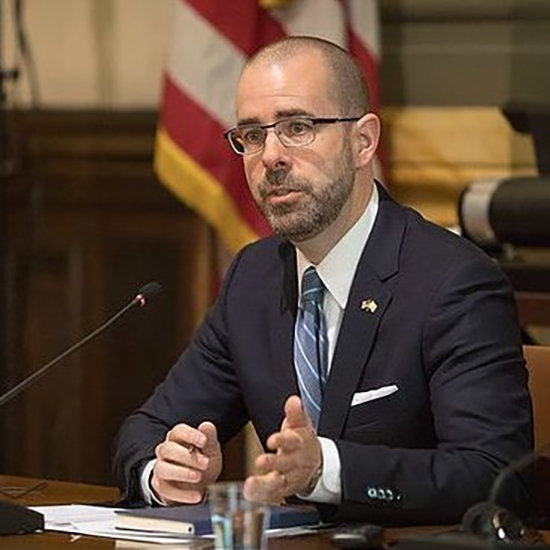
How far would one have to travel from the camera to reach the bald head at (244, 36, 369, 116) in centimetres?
297

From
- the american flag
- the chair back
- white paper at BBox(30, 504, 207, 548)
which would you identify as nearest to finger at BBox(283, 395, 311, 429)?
white paper at BBox(30, 504, 207, 548)


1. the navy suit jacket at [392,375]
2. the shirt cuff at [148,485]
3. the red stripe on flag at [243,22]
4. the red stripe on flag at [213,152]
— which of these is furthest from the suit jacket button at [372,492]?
the red stripe on flag at [243,22]

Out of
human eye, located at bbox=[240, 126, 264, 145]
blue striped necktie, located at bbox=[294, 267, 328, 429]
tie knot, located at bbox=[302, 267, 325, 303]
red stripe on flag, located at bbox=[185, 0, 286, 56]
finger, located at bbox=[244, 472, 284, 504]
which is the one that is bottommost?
finger, located at bbox=[244, 472, 284, 504]

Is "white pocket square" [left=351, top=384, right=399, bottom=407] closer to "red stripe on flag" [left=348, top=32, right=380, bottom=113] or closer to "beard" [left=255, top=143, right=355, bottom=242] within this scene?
"beard" [left=255, top=143, right=355, bottom=242]

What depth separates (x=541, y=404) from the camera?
3098mm

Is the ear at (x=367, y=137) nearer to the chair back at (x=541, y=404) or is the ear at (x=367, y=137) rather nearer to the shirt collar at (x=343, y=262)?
the shirt collar at (x=343, y=262)

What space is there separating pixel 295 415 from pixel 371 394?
447 mm

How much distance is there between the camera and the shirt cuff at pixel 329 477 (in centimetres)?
258

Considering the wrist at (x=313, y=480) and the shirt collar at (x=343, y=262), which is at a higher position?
the shirt collar at (x=343, y=262)

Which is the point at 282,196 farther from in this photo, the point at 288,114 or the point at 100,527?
the point at 100,527

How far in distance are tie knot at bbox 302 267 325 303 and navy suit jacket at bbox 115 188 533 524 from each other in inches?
2.5

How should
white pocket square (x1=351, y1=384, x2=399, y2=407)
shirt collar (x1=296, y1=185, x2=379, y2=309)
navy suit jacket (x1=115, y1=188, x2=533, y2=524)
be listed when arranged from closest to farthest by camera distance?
1. navy suit jacket (x1=115, y1=188, x2=533, y2=524)
2. white pocket square (x1=351, y1=384, x2=399, y2=407)
3. shirt collar (x1=296, y1=185, x2=379, y2=309)

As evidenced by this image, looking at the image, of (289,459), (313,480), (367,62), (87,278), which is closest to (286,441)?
(289,459)

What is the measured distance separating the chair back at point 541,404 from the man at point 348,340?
0.22m
